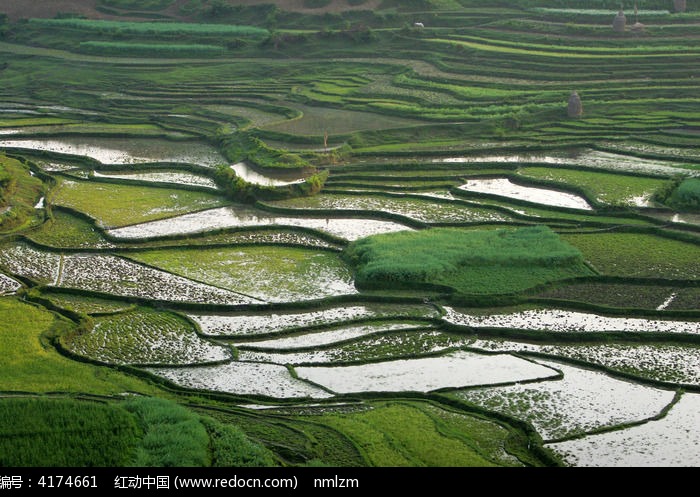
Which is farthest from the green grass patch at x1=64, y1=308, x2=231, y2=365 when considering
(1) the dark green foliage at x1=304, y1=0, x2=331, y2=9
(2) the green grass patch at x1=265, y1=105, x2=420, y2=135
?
(1) the dark green foliage at x1=304, y1=0, x2=331, y2=9

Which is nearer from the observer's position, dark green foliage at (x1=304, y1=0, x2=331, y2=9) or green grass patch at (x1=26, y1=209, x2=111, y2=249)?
green grass patch at (x1=26, y1=209, x2=111, y2=249)

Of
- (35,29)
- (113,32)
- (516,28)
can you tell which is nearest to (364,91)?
(516,28)

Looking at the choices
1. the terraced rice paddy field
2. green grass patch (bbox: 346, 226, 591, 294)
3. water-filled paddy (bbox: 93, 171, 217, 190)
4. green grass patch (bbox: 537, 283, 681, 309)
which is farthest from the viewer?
water-filled paddy (bbox: 93, 171, 217, 190)

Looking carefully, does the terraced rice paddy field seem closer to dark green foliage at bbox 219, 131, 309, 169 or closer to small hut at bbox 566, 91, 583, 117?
dark green foliage at bbox 219, 131, 309, 169

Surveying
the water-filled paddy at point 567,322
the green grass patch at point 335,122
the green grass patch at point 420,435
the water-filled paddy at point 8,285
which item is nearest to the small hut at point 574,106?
the green grass patch at point 335,122

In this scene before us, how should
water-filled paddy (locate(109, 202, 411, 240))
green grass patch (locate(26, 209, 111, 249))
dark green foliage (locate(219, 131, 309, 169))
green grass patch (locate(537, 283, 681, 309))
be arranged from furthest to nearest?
1. dark green foliage (locate(219, 131, 309, 169))
2. water-filled paddy (locate(109, 202, 411, 240))
3. green grass patch (locate(26, 209, 111, 249))
4. green grass patch (locate(537, 283, 681, 309))

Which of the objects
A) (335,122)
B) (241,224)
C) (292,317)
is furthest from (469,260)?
(335,122)
